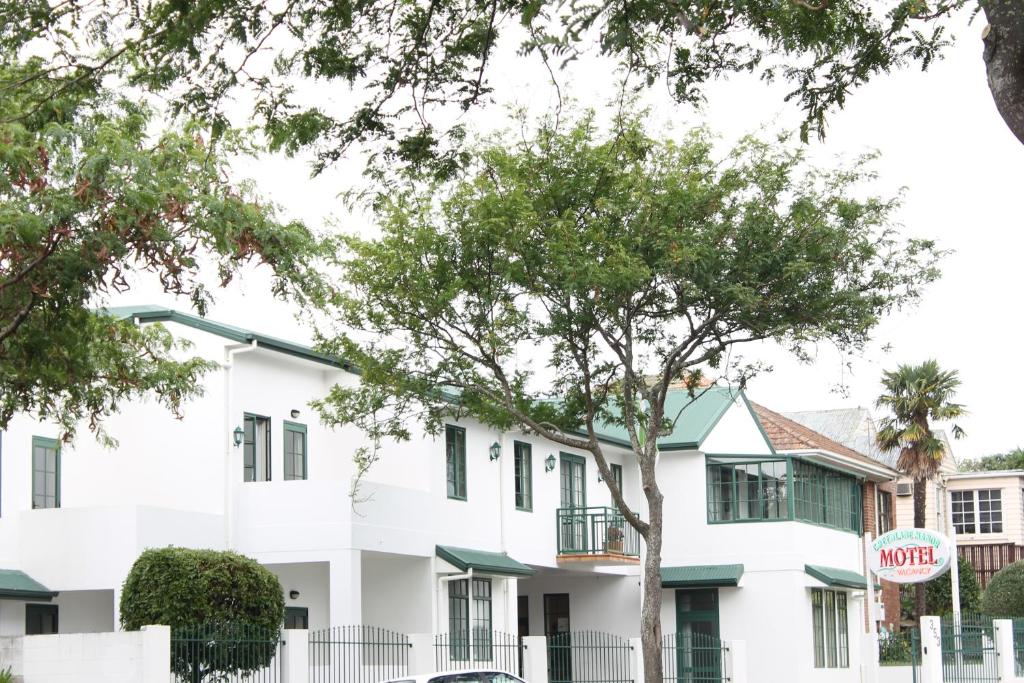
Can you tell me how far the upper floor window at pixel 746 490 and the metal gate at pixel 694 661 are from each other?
3387 mm

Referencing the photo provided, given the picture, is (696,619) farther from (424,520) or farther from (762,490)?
(424,520)

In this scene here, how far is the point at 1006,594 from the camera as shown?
4781 centimetres

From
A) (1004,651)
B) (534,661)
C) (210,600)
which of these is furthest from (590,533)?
(210,600)

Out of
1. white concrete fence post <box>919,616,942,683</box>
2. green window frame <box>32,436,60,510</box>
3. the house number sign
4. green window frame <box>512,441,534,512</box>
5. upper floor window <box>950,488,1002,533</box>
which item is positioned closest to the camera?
green window frame <box>32,436,60,510</box>

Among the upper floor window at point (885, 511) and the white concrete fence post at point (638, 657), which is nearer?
the white concrete fence post at point (638, 657)

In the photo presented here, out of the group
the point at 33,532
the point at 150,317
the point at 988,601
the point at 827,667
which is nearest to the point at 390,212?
the point at 150,317

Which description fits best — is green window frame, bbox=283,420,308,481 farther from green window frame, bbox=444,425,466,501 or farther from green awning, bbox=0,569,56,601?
green awning, bbox=0,569,56,601

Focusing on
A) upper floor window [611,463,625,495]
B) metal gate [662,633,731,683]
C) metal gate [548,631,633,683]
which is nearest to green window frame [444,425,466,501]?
metal gate [548,631,633,683]

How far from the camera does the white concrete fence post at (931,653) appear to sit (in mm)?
32219

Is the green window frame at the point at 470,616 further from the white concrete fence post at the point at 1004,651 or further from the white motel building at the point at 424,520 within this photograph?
the white concrete fence post at the point at 1004,651

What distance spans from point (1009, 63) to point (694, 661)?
3042cm

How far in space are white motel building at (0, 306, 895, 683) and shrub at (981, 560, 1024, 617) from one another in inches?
299

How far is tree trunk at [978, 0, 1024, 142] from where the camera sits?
797cm

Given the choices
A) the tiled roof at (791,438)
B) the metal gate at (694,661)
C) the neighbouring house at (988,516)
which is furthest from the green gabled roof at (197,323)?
the neighbouring house at (988,516)
